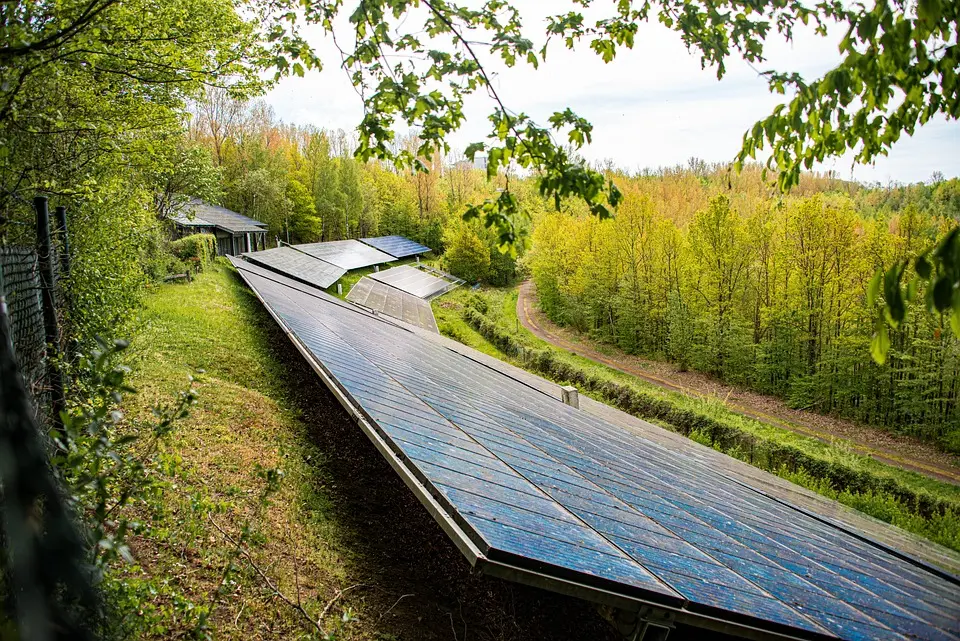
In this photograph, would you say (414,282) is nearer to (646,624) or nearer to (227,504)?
(227,504)

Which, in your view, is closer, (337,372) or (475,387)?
(337,372)

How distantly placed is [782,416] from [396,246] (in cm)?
4448

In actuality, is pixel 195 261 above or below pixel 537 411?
above

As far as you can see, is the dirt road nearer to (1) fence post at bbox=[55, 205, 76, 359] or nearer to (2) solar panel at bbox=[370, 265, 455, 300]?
(2) solar panel at bbox=[370, 265, 455, 300]

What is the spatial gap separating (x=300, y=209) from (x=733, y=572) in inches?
2423

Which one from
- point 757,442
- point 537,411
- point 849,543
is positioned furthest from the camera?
point 757,442

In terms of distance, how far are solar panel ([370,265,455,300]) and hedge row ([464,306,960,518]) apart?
1444 cm

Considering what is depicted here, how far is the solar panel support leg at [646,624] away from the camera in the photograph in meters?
3.28

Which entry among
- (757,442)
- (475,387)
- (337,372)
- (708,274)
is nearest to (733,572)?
(337,372)

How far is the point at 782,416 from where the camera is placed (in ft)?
89.8

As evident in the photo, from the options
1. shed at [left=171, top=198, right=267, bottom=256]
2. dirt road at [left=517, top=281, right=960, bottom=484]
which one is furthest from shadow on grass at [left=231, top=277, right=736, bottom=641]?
shed at [left=171, top=198, right=267, bottom=256]

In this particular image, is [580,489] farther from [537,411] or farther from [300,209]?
[300,209]

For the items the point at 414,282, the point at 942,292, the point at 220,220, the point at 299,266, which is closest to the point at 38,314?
the point at 942,292

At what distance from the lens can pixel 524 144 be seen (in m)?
3.66
